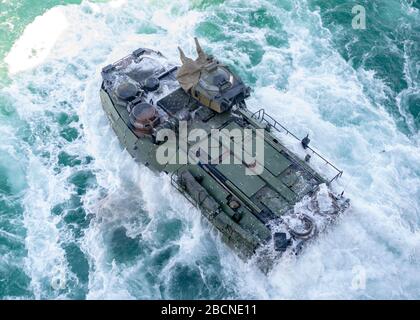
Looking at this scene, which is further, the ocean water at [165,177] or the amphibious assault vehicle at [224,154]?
the ocean water at [165,177]

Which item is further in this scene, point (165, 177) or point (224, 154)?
point (165, 177)

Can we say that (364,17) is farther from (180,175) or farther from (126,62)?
(180,175)

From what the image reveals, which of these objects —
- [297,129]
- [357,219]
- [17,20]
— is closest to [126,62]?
[297,129]

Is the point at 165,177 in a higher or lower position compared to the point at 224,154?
lower
